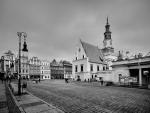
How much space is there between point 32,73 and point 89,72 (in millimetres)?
47852

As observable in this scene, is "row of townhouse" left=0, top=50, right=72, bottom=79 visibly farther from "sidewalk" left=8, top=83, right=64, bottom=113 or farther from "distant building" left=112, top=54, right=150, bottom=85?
"sidewalk" left=8, top=83, right=64, bottom=113

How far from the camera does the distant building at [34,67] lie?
73.4 m

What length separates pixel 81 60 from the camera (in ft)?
150

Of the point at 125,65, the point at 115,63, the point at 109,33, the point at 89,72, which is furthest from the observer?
the point at 109,33

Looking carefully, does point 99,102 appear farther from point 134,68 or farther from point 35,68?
point 35,68

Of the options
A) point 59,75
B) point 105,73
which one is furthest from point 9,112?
point 59,75

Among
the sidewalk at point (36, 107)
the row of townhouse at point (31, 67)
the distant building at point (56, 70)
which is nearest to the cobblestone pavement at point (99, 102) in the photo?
the sidewalk at point (36, 107)

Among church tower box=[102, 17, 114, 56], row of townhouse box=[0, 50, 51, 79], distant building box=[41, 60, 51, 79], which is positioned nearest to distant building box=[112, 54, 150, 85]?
church tower box=[102, 17, 114, 56]

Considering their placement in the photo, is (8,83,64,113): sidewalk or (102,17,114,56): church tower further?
(102,17,114,56): church tower

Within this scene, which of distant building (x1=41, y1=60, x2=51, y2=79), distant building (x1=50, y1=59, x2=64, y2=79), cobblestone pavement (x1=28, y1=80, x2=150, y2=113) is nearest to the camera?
cobblestone pavement (x1=28, y1=80, x2=150, y2=113)

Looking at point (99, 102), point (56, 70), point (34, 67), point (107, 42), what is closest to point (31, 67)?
point (34, 67)

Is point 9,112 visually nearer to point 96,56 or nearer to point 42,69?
point 96,56

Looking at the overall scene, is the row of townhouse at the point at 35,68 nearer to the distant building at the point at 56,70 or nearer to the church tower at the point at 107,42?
the distant building at the point at 56,70

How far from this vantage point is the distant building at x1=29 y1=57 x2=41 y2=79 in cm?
7338
